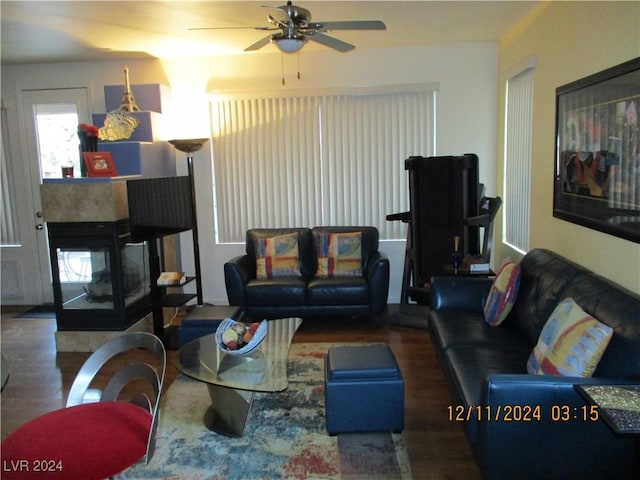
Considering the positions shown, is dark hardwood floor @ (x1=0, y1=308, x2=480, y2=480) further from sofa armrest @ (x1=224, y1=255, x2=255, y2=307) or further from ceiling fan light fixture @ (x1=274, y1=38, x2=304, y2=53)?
ceiling fan light fixture @ (x1=274, y1=38, x2=304, y2=53)

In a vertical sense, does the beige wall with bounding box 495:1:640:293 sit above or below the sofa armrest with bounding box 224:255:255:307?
above

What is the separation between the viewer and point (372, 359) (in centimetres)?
279

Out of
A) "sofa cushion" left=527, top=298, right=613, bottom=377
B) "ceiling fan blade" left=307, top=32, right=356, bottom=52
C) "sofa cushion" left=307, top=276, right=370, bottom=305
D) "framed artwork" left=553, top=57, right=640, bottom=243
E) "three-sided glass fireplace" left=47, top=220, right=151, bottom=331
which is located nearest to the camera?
"sofa cushion" left=527, top=298, right=613, bottom=377

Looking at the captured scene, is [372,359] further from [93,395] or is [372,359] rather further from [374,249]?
[374,249]

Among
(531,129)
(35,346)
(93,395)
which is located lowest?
(35,346)

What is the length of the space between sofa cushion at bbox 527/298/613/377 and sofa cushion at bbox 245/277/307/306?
2436 mm

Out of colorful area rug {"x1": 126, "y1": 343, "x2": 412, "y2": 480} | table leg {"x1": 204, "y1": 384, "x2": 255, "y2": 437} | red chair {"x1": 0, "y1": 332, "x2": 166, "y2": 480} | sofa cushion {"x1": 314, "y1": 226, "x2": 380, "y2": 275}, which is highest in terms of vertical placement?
sofa cushion {"x1": 314, "y1": 226, "x2": 380, "y2": 275}

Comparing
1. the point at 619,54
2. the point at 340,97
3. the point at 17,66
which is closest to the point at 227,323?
the point at 619,54

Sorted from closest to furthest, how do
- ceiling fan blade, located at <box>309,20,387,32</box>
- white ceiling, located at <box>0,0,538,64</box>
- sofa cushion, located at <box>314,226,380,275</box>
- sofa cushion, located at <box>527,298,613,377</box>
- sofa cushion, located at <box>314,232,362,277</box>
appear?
1. sofa cushion, located at <box>527,298,613,377</box>
2. ceiling fan blade, located at <box>309,20,387,32</box>
3. white ceiling, located at <box>0,0,538,64</box>
4. sofa cushion, located at <box>314,232,362,277</box>
5. sofa cushion, located at <box>314,226,380,275</box>

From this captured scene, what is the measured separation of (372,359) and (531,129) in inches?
95.2

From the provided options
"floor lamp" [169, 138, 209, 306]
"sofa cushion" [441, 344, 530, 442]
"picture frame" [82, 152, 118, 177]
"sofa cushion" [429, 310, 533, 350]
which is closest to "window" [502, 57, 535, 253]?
"sofa cushion" [429, 310, 533, 350]

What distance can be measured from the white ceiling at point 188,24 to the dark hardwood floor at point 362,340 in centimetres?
262

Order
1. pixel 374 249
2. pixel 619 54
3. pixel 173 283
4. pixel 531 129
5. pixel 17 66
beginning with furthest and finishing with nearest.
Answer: pixel 17 66
pixel 374 249
pixel 173 283
pixel 531 129
pixel 619 54

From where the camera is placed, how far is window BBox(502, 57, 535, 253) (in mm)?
4156
